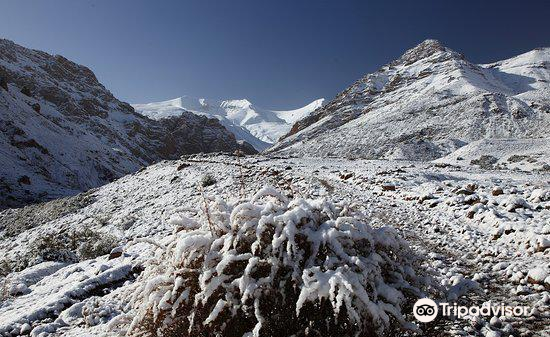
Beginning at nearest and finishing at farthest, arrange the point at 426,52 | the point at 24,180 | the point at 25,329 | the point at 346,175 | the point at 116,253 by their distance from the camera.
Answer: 1. the point at 25,329
2. the point at 116,253
3. the point at 346,175
4. the point at 24,180
5. the point at 426,52

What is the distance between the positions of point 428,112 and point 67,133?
68718 mm

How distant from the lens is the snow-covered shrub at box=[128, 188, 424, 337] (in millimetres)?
3158

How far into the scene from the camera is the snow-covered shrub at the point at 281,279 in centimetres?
316

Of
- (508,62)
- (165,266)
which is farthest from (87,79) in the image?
(508,62)

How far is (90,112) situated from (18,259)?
103m

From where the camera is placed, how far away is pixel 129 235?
41.5 ft

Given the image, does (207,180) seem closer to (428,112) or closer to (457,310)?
(457,310)

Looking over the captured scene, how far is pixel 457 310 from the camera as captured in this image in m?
4.32

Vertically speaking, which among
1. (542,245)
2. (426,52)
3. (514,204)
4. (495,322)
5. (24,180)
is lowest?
(495,322)

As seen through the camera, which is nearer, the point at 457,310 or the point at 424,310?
the point at 424,310

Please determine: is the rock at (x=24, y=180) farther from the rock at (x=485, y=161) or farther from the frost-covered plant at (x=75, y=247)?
the rock at (x=485, y=161)

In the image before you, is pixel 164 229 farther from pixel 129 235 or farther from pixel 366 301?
pixel 366 301

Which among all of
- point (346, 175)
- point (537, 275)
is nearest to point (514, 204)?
point (537, 275)

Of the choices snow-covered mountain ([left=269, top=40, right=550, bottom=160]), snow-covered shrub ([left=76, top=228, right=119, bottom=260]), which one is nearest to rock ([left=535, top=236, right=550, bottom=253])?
snow-covered shrub ([left=76, top=228, right=119, bottom=260])
